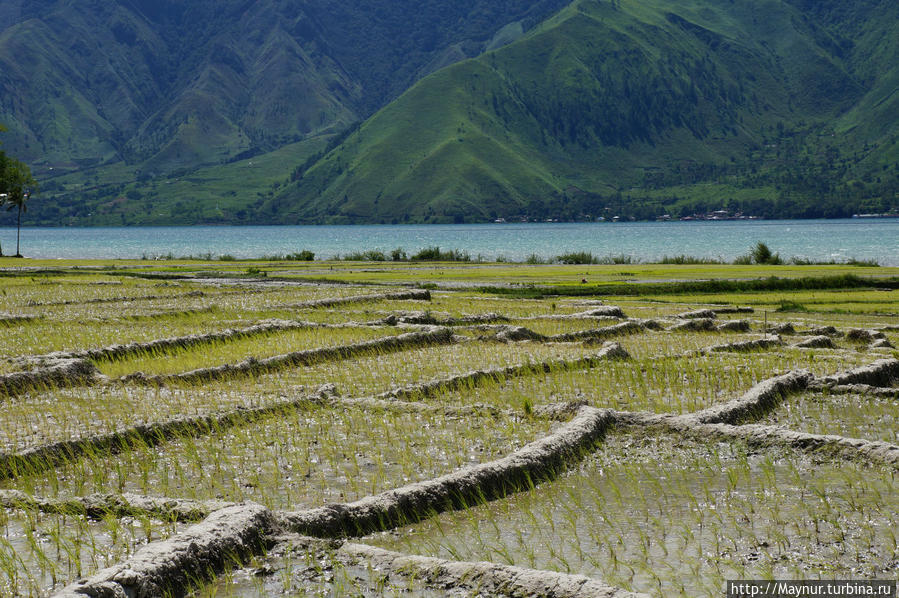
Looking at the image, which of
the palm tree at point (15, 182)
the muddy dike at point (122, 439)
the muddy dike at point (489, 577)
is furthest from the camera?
the palm tree at point (15, 182)

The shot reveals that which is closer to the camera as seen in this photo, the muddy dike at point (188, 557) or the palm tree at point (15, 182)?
the muddy dike at point (188, 557)

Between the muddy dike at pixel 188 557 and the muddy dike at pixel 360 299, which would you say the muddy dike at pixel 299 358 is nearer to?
the muddy dike at pixel 188 557

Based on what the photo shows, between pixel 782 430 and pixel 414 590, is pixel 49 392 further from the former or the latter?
pixel 782 430

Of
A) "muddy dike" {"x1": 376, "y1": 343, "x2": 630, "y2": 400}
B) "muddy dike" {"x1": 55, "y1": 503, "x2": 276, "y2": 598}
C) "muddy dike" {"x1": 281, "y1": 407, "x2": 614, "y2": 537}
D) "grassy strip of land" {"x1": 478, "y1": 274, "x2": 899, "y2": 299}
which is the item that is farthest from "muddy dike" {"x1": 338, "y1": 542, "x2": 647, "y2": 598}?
"grassy strip of land" {"x1": 478, "y1": 274, "x2": 899, "y2": 299}

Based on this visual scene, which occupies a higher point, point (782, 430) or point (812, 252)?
point (812, 252)

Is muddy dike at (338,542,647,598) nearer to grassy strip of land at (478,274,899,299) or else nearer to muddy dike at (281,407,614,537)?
muddy dike at (281,407,614,537)

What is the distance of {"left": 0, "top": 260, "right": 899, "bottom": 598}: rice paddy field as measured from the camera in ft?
26.2

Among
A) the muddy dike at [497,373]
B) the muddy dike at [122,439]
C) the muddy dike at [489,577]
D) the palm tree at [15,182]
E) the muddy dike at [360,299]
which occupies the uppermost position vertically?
the palm tree at [15,182]

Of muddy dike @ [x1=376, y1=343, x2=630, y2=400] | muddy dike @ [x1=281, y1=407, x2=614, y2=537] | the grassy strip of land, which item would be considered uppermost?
the grassy strip of land

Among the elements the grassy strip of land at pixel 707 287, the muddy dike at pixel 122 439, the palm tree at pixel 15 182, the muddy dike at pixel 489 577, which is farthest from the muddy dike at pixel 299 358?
the palm tree at pixel 15 182

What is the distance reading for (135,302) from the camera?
115 ft

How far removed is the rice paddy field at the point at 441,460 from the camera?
797 cm

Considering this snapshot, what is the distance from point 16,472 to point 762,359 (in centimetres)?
1612

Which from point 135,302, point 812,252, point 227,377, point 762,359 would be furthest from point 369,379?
point 812,252
